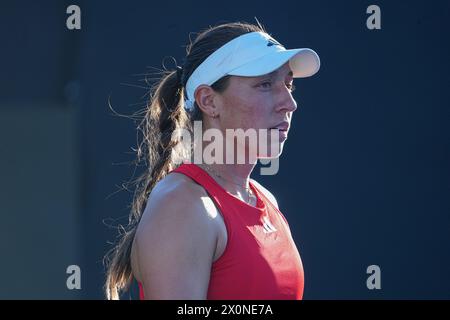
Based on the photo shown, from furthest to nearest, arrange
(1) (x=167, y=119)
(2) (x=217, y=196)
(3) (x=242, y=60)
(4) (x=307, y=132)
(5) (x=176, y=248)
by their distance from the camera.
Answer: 1. (4) (x=307, y=132)
2. (1) (x=167, y=119)
3. (3) (x=242, y=60)
4. (2) (x=217, y=196)
5. (5) (x=176, y=248)

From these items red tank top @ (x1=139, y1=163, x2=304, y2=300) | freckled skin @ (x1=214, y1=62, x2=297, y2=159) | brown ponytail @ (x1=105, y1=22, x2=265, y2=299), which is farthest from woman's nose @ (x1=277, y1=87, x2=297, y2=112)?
red tank top @ (x1=139, y1=163, x2=304, y2=300)

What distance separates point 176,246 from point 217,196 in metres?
0.22

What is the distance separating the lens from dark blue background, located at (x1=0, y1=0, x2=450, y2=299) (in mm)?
3160

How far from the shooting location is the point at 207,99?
1.99 metres

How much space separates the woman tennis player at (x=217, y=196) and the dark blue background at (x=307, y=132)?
1027 millimetres

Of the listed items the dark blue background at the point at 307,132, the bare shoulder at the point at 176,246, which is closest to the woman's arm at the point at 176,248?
the bare shoulder at the point at 176,246

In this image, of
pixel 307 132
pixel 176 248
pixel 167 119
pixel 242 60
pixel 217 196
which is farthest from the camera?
pixel 307 132

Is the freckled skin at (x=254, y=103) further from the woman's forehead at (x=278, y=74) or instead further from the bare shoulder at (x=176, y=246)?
the bare shoulder at (x=176, y=246)

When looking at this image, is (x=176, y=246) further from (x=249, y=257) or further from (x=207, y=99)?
(x=207, y=99)

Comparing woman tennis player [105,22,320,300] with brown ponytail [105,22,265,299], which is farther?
brown ponytail [105,22,265,299]

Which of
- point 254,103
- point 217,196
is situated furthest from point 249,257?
point 254,103

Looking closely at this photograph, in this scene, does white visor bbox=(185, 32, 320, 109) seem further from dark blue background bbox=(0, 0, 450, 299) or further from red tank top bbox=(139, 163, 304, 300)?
dark blue background bbox=(0, 0, 450, 299)

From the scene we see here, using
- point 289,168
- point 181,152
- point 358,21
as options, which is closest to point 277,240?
point 181,152

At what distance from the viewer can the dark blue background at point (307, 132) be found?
124 inches
